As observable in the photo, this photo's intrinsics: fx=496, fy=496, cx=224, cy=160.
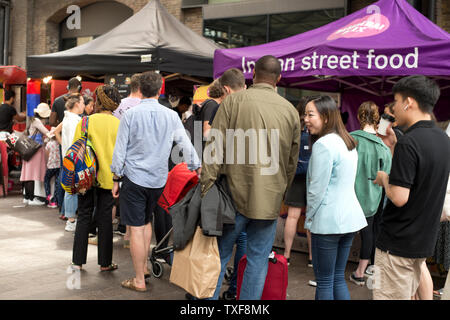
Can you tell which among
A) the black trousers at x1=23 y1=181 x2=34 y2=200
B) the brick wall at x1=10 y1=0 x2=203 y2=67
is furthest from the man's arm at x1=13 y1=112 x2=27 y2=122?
the brick wall at x1=10 y1=0 x2=203 y2=67

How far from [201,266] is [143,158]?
1.37 meters

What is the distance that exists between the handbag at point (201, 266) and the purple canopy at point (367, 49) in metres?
2.86

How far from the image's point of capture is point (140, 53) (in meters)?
7.91

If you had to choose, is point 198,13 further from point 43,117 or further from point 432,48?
point 432,48

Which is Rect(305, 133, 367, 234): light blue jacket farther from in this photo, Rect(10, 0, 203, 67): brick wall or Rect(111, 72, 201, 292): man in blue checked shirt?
Rect(10, 0, 203, 67): brick wall

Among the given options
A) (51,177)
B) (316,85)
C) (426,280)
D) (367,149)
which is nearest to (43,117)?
(51,177)

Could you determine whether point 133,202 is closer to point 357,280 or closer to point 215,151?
point 215,151

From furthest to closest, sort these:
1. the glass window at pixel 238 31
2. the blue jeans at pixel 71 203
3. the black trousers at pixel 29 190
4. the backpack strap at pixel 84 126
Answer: the glass window at pixel 238 31, the black trousers at pixel 29 190, the blue jeans at pixel 71 203, the backpack strap at pixel 84 126

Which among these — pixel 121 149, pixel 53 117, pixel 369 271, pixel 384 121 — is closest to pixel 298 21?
pixel 53 117

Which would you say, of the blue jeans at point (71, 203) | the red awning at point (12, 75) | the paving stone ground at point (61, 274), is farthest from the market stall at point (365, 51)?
the red awning at point (12, 75)

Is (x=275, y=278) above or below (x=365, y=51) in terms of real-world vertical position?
below

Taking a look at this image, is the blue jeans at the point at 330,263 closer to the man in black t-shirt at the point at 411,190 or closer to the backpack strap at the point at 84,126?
the man in black t-shirt at the point at 411,190

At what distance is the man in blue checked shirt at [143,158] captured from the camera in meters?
4.43

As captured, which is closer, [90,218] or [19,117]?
[90,218]
